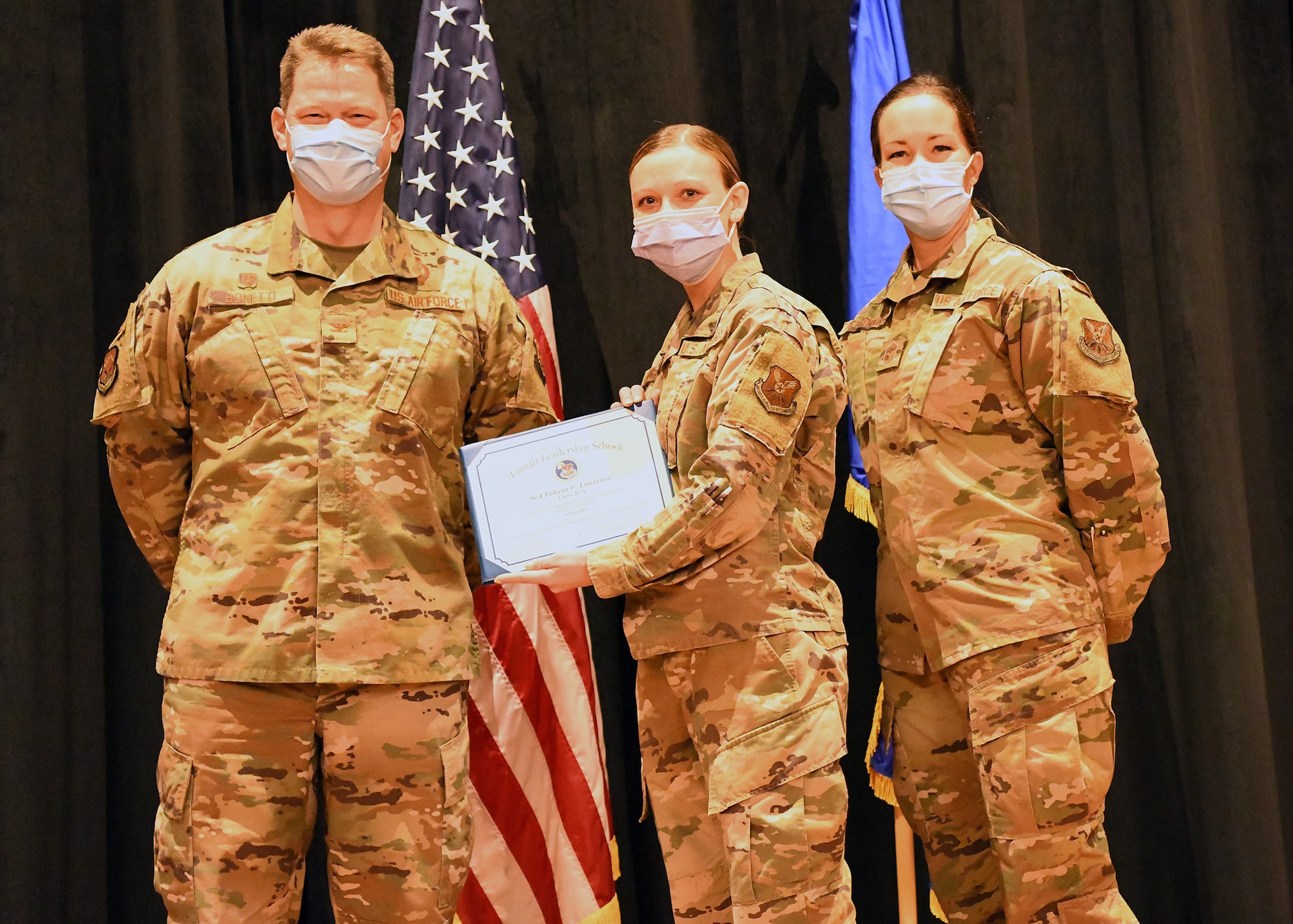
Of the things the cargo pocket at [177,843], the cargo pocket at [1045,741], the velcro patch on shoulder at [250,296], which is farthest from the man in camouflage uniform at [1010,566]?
the cargo pocket at [177,843]

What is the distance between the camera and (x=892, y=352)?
2484 mm

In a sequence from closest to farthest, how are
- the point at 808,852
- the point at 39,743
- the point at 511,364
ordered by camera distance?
the point at 808,852 < the point at 511,364 < the point at 39,743

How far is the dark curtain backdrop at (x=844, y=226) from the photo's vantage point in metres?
3.19

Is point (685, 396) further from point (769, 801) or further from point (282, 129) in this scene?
point (282, 129)

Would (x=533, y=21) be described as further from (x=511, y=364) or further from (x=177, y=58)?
(x=511, y=364)

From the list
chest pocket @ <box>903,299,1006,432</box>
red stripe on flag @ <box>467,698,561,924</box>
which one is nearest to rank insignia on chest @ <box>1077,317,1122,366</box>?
chest pocket @ <box>903,299,1006,432</box>

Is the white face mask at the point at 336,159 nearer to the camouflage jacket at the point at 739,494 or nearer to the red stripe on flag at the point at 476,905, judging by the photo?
the camouflage jacket at the point at 739,494

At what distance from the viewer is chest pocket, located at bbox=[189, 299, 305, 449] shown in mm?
2176

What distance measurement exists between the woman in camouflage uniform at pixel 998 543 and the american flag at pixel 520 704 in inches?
34.3

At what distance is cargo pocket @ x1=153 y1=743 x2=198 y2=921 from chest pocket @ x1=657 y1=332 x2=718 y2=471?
1029 millimetres

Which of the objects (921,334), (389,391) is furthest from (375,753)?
(921,334)

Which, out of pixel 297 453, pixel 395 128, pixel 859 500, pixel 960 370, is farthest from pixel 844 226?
pixel 297 453

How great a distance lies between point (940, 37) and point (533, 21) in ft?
4.00

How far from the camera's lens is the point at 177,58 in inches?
128
